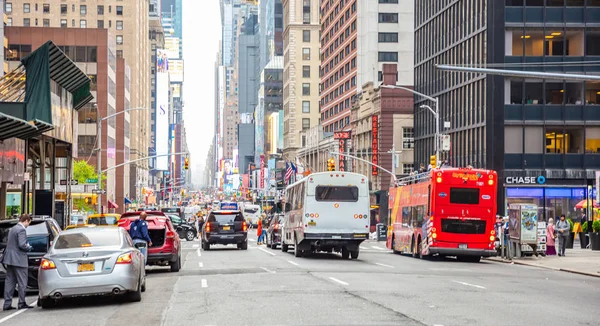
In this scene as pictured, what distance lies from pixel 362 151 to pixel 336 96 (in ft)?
97.3

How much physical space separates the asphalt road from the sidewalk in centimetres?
408

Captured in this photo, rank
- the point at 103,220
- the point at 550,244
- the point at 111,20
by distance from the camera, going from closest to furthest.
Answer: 1. the point at 550,244
2. the point at 103,220
3. the point at 111,20

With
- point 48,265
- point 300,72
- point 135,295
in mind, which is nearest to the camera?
point 48,265

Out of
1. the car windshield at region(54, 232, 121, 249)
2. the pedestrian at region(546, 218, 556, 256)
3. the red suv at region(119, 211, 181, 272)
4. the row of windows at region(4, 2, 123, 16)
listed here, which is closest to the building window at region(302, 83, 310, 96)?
the row of windows at region(4, 2, 123, 16)

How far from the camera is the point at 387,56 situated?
110312 mm

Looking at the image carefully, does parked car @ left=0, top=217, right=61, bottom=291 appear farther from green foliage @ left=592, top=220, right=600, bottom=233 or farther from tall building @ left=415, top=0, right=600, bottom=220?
tall building @ left=415, top=0, right=600, bottom=220

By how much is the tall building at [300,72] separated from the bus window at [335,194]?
12305 centimetres

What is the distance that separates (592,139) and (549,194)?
4.87 m

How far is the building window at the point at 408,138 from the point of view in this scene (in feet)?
304

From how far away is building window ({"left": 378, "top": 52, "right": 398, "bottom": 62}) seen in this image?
11025 cm

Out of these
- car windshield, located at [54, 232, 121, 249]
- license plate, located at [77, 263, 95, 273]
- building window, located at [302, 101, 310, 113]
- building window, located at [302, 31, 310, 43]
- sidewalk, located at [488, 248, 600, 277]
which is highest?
building window, located at [302, 31, 310, 43]

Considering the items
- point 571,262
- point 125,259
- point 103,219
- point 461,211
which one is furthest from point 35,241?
point 571,262

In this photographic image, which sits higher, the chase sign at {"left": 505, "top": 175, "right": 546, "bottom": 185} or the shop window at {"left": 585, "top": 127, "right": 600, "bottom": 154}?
the shop window at {"left": 585, "top": 127, "right": 600, "bottom": 154}

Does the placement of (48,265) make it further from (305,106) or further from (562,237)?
(305,106)
